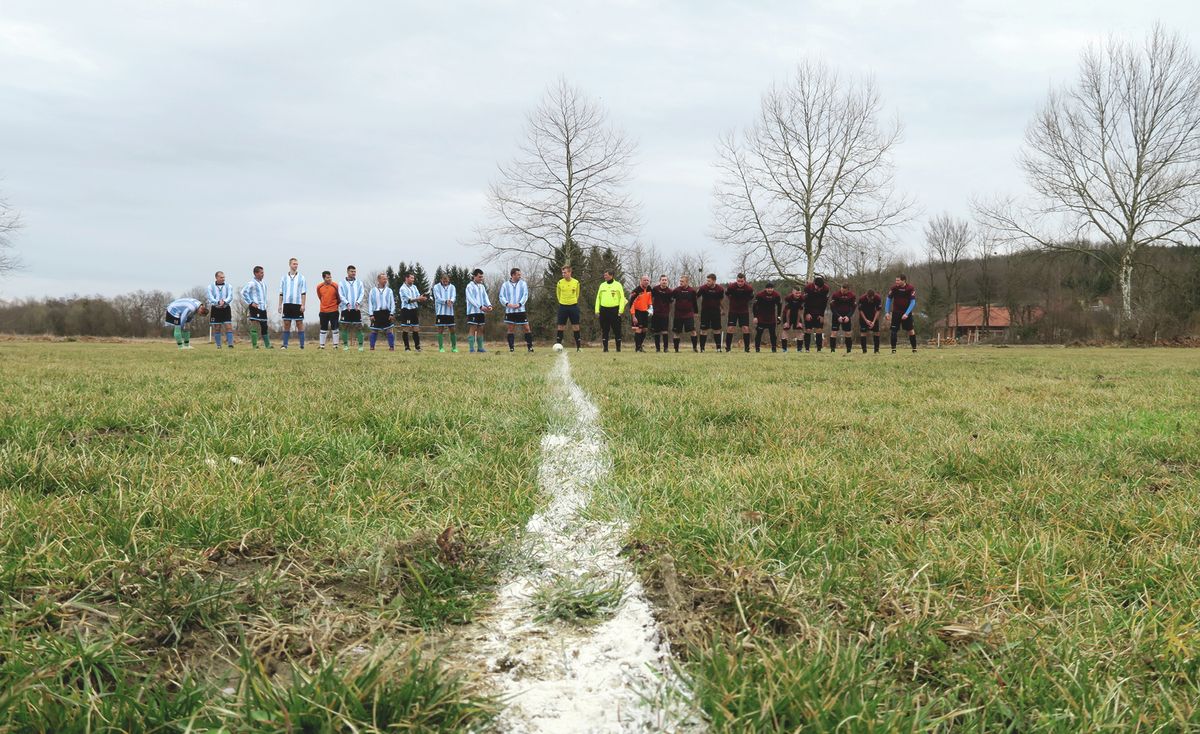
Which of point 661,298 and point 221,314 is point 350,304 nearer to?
point 221,314

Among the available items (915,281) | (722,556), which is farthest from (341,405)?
(915,281)

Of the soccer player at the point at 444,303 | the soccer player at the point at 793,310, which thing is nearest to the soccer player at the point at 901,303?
the soccer player at the point at 793,310

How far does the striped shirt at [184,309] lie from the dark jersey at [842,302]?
19.3 meters

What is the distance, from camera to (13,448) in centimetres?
263

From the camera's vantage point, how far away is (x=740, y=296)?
1894 cm

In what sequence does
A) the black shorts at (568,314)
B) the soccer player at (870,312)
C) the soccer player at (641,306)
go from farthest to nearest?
the soccer player at (641,306) < the soccer player at (870,312) < the black shorts at (568,314)

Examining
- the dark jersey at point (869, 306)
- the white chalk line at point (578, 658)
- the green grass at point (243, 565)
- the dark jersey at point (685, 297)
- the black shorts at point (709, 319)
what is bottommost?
the white chalk line at point (578, 658)

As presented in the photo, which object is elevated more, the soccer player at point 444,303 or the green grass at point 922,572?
the soccer player at point 444,303

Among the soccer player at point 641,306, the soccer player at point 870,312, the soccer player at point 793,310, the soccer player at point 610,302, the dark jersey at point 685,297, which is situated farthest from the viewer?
the soccer player at point 793,310

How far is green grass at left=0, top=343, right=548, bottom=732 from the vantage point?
105 cm

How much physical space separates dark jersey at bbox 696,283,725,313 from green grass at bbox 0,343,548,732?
52.8ft

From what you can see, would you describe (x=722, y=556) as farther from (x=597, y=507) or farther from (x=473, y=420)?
(x=473, y=420)

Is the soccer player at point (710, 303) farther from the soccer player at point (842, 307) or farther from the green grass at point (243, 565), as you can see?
the green grass at point (243, 565)

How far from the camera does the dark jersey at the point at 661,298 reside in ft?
62.7
